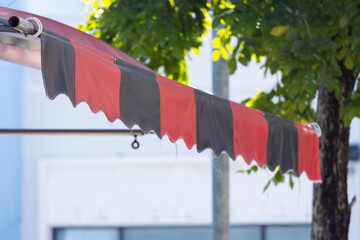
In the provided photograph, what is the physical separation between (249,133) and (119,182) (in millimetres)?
7915

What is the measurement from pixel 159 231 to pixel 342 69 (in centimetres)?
678

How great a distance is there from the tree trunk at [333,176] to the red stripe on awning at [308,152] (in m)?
1.19

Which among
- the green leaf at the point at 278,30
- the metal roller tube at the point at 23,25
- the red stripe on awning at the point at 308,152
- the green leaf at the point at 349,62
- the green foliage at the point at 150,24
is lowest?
the red stripe on awning at the point at 308,152

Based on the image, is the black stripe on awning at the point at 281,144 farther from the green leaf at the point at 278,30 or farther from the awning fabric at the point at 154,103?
the green leaf at the point at 278,30

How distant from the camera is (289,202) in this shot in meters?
11.3

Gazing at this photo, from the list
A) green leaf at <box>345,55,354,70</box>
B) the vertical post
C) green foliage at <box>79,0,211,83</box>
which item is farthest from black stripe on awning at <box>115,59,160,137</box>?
the vertical post

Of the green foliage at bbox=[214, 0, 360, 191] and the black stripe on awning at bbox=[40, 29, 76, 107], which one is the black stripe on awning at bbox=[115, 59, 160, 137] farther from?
the green foliage at bbox=[214, 0, 360, 191]

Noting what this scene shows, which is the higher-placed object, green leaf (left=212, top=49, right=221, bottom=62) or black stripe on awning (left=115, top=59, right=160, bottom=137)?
green leaf (left=212, top=49, right=221, bottom=62)

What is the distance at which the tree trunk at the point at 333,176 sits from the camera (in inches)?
210

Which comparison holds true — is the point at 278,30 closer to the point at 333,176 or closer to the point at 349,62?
the point at 349,62

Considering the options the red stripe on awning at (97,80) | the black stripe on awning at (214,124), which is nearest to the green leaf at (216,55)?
the black stripe on awning at (214,124)

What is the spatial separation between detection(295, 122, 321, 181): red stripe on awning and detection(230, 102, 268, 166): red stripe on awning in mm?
458

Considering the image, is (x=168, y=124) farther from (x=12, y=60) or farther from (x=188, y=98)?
(x=12, y=60)

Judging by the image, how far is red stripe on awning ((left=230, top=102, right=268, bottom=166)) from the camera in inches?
130
